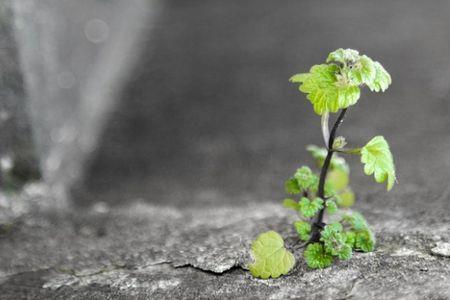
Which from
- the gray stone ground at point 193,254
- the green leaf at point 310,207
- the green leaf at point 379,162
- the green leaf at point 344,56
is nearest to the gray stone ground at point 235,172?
the gray stone ground at point 193,254

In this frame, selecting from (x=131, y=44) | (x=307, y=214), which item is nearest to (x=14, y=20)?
(x=307, y=214)

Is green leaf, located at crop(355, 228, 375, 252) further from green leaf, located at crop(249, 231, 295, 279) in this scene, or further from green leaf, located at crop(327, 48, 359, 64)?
green leaf, located at crop(327, 48, 359, 64)

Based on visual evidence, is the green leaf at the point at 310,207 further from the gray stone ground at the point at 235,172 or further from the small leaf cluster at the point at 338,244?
the gray stone ground at the point at 235,172

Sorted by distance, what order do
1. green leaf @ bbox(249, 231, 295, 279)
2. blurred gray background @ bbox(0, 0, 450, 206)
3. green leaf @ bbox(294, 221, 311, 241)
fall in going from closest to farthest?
green leaf @ bbox(249, 231, 295, 279), green leaf @ bbox(294, 221, 311, 241), blurred gray background @ bbox(0, 0, 450, 206)

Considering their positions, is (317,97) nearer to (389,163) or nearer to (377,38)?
(389,163)

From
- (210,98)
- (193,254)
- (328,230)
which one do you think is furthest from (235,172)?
(328,230)

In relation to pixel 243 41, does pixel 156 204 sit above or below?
below

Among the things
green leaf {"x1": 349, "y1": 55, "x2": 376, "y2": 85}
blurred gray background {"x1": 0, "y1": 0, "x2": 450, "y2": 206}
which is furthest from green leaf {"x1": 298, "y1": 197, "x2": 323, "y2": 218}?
blurred gray background {"x1": 0, "y1": 0, "x2": 450, "y2": 206}
